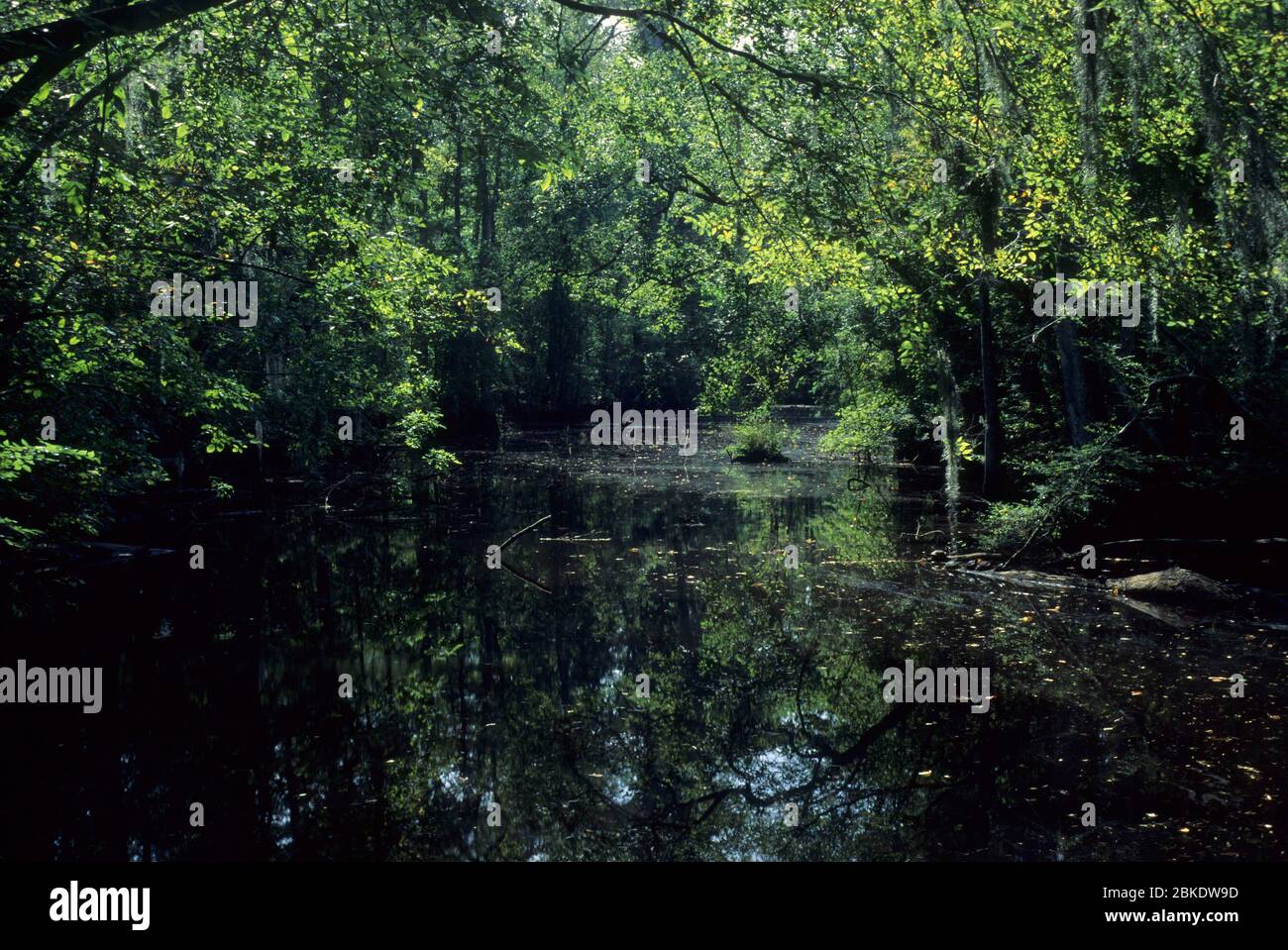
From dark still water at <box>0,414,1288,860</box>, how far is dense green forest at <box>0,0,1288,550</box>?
204 cm

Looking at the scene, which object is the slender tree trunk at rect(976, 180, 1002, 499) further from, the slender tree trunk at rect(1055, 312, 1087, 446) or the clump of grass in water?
the clump of grass in water

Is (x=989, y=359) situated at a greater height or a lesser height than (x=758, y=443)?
greater

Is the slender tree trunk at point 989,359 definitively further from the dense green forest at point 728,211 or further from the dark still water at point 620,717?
the dark still water at point 620,717

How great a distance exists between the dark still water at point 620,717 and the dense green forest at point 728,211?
2040 millimetres

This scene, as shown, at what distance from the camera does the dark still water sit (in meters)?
6.34

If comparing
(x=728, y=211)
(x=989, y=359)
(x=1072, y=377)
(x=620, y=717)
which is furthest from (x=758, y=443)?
(x=620, y=717)

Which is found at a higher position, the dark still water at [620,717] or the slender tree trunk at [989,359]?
the slender tree trunk at [989,359]

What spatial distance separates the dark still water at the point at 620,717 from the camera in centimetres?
634

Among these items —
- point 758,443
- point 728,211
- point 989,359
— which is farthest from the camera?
point 758,443

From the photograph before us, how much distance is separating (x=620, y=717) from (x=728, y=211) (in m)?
6.20

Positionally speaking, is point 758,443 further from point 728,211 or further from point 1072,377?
point 728,211

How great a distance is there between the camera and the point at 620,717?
8.61 m

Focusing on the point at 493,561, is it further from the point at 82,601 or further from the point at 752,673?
the point at 752,673

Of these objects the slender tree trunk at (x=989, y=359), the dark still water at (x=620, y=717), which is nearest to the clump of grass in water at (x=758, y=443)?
the slender tree trunk at (x=989, y=359)
